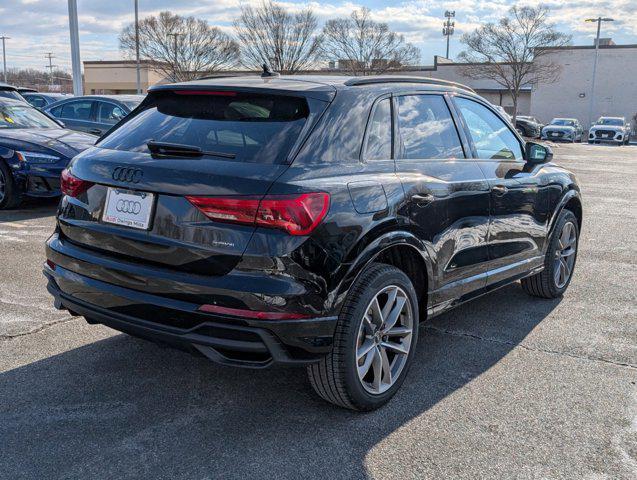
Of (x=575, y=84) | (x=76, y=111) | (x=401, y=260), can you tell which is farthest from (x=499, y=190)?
(x=575, y=84)

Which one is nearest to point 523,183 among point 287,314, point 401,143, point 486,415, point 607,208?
point 401,143

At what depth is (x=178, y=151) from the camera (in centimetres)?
312

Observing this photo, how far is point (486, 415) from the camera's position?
3.35m

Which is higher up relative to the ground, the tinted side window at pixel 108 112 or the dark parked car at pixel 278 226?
the tinted side window at pixel 108 112

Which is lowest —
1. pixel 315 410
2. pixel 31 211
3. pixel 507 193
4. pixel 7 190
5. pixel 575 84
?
pixel 315 410

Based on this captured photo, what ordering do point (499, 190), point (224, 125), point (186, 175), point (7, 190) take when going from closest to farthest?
point (186, 175), point (224, 125), point (499, 190), point (7, 190)

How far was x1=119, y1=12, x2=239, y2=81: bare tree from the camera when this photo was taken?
47.2m

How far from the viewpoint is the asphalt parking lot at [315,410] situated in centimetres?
285

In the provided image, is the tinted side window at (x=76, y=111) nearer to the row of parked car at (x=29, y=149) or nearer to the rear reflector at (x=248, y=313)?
the row of parked car at (x=29, y=149)

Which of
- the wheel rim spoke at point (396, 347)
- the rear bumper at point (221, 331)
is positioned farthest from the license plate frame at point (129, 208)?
the wheel rim spoke at point (396, 347)

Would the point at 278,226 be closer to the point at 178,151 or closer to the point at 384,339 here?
the point at 178,151

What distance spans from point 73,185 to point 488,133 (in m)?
2.89

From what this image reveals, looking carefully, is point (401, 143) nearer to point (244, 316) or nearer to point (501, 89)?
point (244, 316)

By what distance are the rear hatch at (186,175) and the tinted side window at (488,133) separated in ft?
5.24
